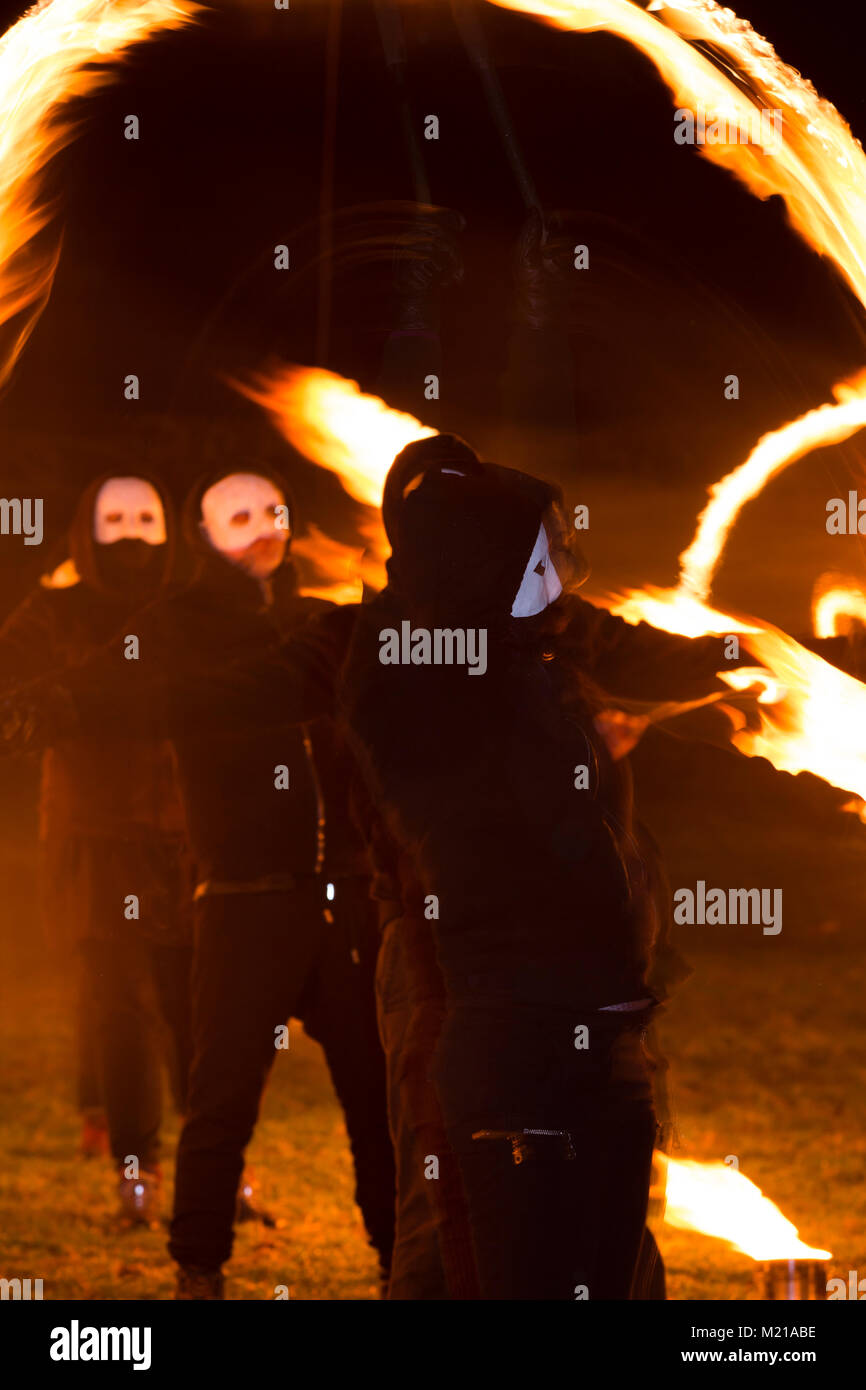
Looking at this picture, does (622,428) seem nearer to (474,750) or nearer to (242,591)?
(242,591)

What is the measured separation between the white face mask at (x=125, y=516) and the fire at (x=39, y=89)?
1.74 ft

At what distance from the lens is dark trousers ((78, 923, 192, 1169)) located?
471cm

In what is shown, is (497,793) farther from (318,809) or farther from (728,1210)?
(728,1210)

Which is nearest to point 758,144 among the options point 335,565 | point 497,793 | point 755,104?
point 755,104

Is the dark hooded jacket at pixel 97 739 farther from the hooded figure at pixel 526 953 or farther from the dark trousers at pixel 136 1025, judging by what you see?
the hooded figure at pixel 526 953

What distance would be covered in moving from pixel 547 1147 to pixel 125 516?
3.01 m

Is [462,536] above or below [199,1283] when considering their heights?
above

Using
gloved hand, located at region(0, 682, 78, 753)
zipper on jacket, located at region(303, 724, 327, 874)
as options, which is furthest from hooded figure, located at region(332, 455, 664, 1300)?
gloved hand, located at region(0, 682, 78, 753)

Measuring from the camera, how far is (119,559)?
504 centimetres

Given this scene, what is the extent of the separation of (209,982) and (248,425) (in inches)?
215

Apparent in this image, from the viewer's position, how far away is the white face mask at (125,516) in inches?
199

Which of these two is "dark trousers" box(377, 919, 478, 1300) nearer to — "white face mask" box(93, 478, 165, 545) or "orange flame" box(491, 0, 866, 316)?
"white face mask" box(93, 478, 165, 545)

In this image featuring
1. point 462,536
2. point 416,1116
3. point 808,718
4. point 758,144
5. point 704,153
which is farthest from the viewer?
point 704,153
